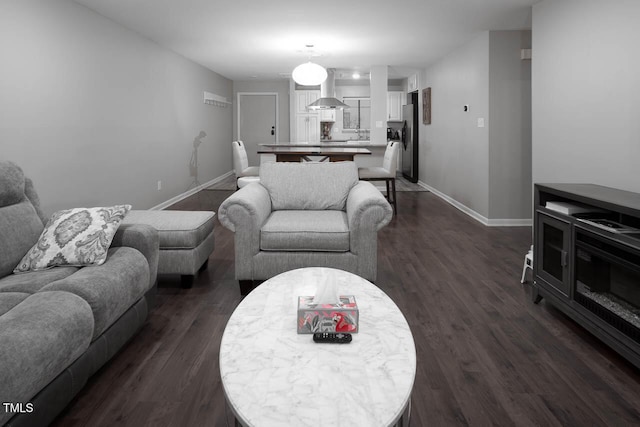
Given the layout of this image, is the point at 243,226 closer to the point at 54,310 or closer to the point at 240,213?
the point at 240,213

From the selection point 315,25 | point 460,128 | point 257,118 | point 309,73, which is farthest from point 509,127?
point 257,118

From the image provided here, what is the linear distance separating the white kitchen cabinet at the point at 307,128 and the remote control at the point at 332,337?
34.2 ft

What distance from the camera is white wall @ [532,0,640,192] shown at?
334cm

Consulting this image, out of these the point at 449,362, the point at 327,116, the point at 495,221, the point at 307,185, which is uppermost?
the point at 327,116

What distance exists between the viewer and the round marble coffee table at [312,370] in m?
1.25

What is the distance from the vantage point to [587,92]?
3.86 meters

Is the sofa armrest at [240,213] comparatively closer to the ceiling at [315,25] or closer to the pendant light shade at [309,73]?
the ceiling at [315,25]

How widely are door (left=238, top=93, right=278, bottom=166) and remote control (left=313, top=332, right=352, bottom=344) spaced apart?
10.8 meters

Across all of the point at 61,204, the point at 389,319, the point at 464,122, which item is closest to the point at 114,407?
the point at 389,319

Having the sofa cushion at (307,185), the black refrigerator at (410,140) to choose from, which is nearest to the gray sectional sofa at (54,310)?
the sofa cushion at (307,185)

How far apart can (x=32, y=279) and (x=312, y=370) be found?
158 cm

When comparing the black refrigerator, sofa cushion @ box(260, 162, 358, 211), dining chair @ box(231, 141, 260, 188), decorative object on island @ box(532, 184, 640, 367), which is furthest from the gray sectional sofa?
the black refrigerator

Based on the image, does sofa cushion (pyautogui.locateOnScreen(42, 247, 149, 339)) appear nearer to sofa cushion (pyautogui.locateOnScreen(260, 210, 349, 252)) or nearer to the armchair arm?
the armchair arm

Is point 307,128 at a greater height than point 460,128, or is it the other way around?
point 307,128
